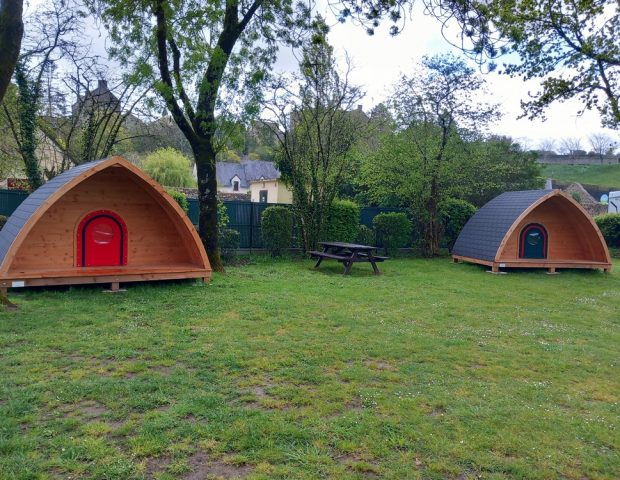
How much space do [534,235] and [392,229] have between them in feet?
16.0

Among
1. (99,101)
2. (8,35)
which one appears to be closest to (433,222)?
(99,101)

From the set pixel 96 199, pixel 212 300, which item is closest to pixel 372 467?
pixel 212 300

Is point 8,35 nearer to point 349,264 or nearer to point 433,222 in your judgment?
point 349,264

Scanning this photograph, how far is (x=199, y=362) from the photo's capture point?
5207 millimetres

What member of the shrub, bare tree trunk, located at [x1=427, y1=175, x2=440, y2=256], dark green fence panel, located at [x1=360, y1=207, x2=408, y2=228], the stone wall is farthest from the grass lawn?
the stone wall

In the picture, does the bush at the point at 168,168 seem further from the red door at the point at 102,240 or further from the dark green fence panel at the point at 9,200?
the red door at the point at 102,240

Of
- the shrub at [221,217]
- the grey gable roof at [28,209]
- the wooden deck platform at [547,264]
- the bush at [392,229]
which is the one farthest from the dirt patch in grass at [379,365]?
the bush at [392,229]

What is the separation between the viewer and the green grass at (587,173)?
62.7 m

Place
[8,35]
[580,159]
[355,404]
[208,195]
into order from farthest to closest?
[580,159] → [208,195] → [8,35] → [355,404]

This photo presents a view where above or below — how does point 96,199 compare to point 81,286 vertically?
above

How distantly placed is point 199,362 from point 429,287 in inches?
283

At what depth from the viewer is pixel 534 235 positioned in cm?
1552

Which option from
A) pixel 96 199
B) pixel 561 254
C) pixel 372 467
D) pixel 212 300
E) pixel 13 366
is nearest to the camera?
pixel 372 467

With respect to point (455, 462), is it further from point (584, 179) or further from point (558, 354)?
point (584, 179)
